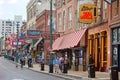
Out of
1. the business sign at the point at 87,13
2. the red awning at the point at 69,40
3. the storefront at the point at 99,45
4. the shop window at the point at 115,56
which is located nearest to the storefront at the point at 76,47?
the red awning at the point at 69,40

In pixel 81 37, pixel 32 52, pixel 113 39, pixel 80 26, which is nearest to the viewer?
pixel 113 39

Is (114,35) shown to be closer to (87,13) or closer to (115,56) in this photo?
(115,56)

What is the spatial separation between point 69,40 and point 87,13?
1137 centimetres

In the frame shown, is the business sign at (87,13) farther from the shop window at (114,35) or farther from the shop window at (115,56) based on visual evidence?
the shop window at (115,56)

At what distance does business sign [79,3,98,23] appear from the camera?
38831mm

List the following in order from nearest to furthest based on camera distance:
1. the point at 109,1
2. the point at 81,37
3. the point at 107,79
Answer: the point at 107,79, the point at 109,1, the point at 81,37

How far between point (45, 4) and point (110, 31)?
2113 inches

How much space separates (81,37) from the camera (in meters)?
44.6

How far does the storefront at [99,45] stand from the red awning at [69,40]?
1729 mm

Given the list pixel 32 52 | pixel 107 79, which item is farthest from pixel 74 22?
pixel 32 52

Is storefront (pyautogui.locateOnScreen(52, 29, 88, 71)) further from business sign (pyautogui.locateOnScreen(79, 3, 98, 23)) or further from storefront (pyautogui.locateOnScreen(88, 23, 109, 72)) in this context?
business sign (pyautogui.locateOnScreen(79, 3, 98, 23))

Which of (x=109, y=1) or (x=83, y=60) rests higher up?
(x=109, y=1)

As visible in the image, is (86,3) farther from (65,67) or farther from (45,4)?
(45,4)

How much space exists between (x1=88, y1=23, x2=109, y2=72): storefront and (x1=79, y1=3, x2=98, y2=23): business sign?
1.55 meters
